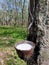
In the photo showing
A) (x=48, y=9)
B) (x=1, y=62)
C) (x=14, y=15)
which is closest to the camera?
(x=48, y=9)

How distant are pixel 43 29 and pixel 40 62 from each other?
0.24 m

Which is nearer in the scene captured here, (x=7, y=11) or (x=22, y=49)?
(x=22, y=49)

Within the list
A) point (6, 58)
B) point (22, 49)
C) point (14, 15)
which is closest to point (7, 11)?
point (14, 15)

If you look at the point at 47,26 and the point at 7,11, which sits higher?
the point at 47,26

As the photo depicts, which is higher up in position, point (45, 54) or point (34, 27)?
point (34, 27)

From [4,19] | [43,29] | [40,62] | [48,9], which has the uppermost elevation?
[48,9]

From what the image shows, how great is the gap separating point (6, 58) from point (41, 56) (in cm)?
344

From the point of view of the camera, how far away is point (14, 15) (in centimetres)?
1709

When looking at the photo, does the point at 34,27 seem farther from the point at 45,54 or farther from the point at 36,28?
the point at 45,54

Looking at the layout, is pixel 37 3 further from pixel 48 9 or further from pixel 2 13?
pixel 2 13

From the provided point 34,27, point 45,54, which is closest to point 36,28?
point 34,27

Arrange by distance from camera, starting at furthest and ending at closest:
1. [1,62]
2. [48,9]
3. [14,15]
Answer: [14,15], [1,62], [48,9]

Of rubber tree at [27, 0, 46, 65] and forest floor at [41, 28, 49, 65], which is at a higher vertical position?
rubber tree at [27, 0, 46, 65]

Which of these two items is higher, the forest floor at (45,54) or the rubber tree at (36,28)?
the rubber tree at (36,28)
